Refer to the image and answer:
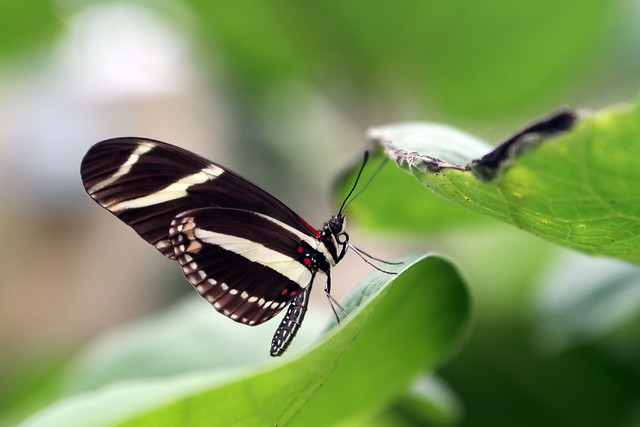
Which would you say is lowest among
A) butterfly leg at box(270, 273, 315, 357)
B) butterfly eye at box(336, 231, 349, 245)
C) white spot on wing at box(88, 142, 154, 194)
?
butterfly leg at box(270, 273, 315, 357)

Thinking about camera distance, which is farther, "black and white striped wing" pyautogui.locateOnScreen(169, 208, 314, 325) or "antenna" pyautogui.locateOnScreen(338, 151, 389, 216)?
"black and white striped wing" pyautogui.locateOnScreen(169, 208, 314, 325)

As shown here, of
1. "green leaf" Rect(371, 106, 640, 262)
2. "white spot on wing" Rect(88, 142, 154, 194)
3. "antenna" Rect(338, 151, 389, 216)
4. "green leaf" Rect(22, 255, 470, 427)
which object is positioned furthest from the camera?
"white spot on wing" Rect(88, 142, 154, 194)

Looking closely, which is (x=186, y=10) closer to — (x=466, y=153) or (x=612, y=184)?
(x=466, y=153)

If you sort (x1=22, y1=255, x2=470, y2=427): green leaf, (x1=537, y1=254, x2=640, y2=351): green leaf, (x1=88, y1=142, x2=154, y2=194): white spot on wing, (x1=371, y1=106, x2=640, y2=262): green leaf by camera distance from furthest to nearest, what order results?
(x1=537, y1=254, x2=640, y2=351): green leaf → (x1=88, y1=142, x2=154, y2=194): white spot on wing → (x1=22, y1=255, x2=470, y2=427): green leaf → (x1=371, y1=106, x2=640, y2=262): green leaf

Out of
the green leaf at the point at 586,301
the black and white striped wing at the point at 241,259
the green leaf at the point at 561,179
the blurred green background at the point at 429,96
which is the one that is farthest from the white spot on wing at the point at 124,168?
the green leaf at the point at 586,301

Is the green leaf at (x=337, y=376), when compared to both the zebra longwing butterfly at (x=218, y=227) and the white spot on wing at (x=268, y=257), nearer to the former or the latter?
the zebra longwing butterfly at (x=218, y=227)

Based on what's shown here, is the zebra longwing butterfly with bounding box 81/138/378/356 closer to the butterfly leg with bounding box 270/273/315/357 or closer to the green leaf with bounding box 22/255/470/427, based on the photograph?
the butterfly leg with bounding box 270/273/315/357

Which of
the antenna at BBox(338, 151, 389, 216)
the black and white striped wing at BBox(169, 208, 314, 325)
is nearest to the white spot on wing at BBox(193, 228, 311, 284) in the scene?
the black and white striped wing at BBox(169, 208, 314, 325)
